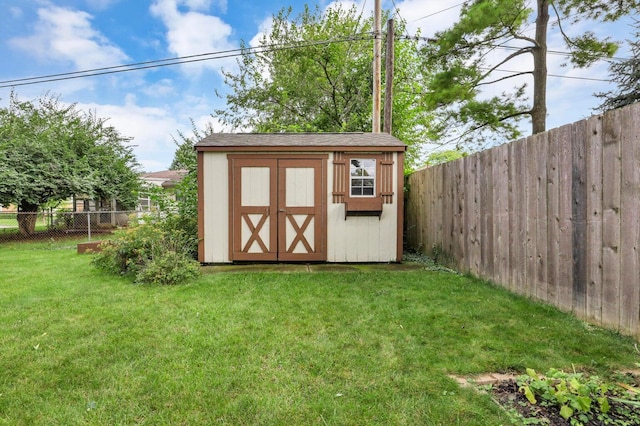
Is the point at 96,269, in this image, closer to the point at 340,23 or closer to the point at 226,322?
the point at 226,322

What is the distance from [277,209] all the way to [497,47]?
6865 mm

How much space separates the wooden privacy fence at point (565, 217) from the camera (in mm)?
2424

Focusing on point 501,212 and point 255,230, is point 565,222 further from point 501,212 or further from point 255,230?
point 255,230

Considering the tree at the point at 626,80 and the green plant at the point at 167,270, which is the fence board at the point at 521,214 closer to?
the green plant at the point at 167,270

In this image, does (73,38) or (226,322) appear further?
(73,38)

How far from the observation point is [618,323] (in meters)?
2.48

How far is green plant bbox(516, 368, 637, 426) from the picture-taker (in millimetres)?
1538

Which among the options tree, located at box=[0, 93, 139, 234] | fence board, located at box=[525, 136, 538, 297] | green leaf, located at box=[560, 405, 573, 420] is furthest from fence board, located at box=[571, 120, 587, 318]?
tree, located at box=[0, 93, 139, 234]

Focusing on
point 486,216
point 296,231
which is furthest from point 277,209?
point 486,216

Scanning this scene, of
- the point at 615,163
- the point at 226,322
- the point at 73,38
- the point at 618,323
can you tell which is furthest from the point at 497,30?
the point at 73,38

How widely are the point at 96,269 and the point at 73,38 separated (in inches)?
316

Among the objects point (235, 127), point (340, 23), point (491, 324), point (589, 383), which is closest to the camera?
point (589, 383)

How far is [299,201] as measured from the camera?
5824 mm

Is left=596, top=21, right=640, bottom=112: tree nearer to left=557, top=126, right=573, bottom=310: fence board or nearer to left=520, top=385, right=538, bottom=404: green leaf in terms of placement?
left=557, top=126, right=573, bottom=310: fence board
